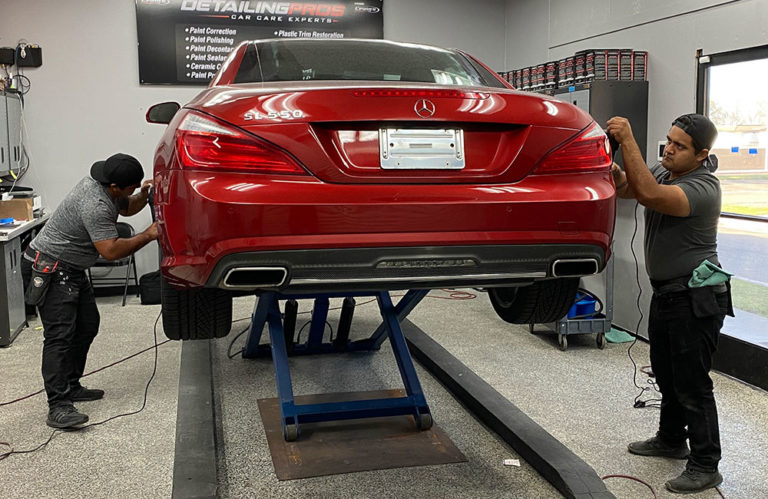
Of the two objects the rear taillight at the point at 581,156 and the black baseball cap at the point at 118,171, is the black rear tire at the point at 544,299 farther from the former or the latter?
the black baseball cap at the point at 118,171

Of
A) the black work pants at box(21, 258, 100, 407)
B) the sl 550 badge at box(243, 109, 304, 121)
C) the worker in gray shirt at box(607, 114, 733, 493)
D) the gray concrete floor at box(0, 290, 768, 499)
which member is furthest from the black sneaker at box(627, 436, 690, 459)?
the black work pants at box(21, 258, 100, 407)

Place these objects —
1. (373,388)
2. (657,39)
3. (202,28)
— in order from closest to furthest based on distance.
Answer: (373,388)
(657,39)
(202,28)

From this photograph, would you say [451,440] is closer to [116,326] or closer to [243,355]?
[243,355]

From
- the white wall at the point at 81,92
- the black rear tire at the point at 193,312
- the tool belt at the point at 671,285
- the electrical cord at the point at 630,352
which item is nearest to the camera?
the black rear tire at the point at 193,312

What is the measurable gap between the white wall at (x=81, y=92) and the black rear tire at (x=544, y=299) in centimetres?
519

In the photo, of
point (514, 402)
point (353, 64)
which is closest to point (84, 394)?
point (514, 402)

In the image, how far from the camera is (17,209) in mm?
5793

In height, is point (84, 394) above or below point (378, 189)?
below

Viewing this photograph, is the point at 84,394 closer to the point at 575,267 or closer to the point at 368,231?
the point at 368,231

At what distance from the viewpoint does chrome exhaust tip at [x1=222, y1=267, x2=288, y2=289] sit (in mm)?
1978

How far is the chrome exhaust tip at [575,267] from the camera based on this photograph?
7.14 feet

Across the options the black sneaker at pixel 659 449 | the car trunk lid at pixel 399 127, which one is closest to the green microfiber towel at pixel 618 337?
the black sneaker at pixel 659 449

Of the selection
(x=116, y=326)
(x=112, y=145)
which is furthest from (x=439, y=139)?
(x=112, y=145)

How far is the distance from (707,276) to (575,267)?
41.9 inches
